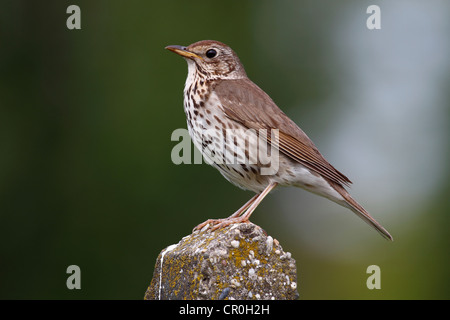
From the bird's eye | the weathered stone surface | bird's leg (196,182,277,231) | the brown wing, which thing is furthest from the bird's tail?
the weathered stone surface

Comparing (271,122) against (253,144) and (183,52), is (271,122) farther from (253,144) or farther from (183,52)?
(183,52)

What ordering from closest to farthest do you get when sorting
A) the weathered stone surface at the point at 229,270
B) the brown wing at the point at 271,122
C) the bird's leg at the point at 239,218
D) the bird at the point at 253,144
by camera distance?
the weathered stone surface at the point at 229,270, the bird's leg at the point at 239,218, the bird at the point at 253,144, the brown wing at the point at 271,122

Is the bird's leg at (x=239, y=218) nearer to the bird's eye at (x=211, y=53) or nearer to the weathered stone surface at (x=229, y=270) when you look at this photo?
the weathered stone surface at (x=229, y=270)

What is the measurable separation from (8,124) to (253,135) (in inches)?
201

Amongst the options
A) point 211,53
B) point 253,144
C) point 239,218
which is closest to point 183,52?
point 211,53

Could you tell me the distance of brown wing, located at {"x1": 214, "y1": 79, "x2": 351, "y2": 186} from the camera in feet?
21.1

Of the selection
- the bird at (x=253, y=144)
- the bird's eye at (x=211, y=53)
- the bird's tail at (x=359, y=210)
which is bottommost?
the bird's tail at (x=359, y=210)

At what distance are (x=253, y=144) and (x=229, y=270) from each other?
2.27 m

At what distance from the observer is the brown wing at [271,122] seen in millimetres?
→ 6438

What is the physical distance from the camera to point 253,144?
20.8 ft

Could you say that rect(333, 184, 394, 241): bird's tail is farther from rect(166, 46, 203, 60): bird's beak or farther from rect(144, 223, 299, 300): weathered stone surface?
rect(144, 223, 299, 300): weathered stone surface

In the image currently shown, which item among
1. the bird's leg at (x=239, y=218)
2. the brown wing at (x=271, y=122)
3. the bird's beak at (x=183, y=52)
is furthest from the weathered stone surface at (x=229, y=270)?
the bird's beak at (x=183, y=52)

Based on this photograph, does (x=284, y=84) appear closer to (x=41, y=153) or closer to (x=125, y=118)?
(x=125, y=118)

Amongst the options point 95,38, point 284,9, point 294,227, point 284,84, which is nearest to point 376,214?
point 294,227
